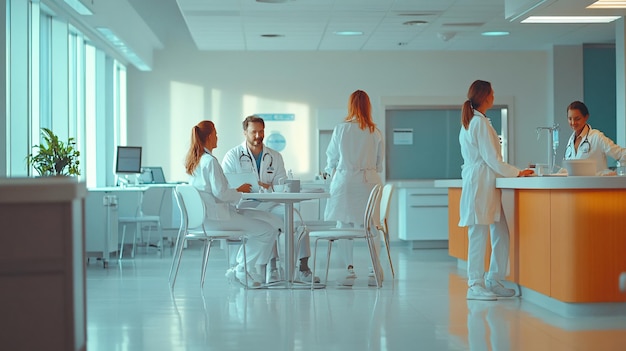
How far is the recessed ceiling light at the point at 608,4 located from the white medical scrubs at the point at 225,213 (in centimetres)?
333

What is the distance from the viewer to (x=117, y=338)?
16.2ft

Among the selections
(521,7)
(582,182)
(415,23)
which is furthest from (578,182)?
(415,23)

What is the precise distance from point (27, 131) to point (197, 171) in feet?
7.39

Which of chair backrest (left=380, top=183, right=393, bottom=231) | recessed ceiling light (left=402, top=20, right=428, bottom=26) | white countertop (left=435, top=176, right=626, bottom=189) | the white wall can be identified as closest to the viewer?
white countertop (left=435, top=176, right=626, bottom=189)

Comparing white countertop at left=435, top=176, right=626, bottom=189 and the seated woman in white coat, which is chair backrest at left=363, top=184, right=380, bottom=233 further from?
white countertop at left=435, top=176, right=626, bottom=189

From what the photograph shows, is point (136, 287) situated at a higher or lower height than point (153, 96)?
lower

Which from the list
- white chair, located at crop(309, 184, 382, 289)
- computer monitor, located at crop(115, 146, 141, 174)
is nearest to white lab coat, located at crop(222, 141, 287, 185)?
white chair, located at crop(309, 184, 382, 289)

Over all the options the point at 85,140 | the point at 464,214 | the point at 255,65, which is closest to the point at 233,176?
the point at 464,214

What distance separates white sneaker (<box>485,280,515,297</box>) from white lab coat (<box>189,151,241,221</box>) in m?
2.16

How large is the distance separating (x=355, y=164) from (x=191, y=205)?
1.56 meters

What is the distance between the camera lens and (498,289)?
6602 mm

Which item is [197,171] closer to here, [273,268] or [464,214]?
[273,268]

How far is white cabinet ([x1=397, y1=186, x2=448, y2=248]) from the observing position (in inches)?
472

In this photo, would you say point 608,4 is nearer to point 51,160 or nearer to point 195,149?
point 195,149
